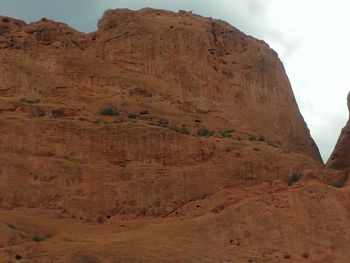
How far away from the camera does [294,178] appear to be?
30.7m

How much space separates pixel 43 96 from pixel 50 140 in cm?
348

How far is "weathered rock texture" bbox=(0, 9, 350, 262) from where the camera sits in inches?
1071

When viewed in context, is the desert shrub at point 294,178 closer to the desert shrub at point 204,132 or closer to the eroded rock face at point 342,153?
the desert shrub at point 204,132

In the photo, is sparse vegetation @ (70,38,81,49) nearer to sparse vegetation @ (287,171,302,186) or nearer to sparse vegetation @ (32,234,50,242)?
sparse vegetation @ (287,171,302,186)

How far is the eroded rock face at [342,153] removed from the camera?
122ft

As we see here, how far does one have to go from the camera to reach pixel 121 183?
29.7 metres

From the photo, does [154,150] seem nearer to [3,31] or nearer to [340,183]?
[340,183]

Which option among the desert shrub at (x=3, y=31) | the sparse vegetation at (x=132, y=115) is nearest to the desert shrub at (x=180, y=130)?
the sparse vegetation at (x=132, y=115)

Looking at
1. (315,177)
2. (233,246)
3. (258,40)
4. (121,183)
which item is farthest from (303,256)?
(258,40)

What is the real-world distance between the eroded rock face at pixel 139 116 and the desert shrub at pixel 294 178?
0.45 meters

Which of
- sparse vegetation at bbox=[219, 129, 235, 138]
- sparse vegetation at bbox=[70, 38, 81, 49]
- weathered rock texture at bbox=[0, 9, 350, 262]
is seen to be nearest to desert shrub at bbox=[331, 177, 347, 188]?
weathered rock texture at bbox=[0, 9, 350, 262]

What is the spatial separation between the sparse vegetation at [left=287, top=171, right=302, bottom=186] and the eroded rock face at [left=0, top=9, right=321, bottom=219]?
44 cm

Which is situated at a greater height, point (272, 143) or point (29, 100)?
point (29, 100)

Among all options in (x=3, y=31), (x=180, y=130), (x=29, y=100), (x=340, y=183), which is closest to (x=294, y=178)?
(x=340, y=183)
